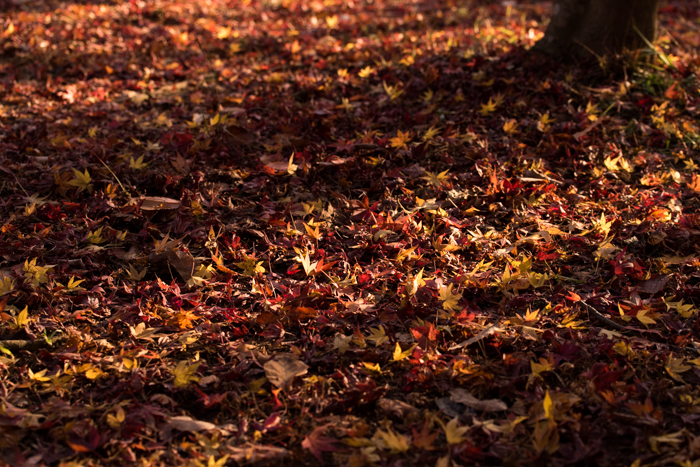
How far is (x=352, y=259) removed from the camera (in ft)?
9.59

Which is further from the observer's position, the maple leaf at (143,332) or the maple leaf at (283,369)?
the maple leaf at (143,332)

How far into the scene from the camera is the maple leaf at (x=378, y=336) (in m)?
2.38

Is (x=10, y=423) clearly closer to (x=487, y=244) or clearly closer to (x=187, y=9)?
(x=487, y=244)

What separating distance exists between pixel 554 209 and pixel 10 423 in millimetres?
2822

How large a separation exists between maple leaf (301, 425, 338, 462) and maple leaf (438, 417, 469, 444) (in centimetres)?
39

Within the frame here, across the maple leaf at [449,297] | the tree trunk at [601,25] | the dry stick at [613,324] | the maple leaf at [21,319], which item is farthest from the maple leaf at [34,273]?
the tree trunk at [601,25]

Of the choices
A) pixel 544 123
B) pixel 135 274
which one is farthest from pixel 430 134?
pixel 135 274

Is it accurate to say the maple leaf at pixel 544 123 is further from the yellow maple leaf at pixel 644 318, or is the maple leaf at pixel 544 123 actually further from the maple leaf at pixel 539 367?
the maple leaf at pixel 539 367

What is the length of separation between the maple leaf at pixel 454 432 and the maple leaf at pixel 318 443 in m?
0.39

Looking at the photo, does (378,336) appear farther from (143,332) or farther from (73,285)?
(73,285)

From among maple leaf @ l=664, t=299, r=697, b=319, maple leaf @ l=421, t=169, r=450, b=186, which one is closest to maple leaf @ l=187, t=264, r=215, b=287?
maple leaf @ l=421, t=169, r=450, b=186

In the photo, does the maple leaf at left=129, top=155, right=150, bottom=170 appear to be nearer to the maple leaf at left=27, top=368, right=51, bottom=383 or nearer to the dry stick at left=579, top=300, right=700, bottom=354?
the maple leaf at left=27, top=368, right=51, bottom=383

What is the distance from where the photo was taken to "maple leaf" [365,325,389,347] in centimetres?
238

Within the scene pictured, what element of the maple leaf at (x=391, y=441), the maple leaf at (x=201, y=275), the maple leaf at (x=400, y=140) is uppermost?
the maple leaf at (x=400, y=140)
